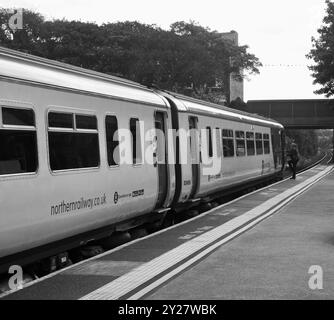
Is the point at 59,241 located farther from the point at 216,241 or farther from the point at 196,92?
the point at 196,92

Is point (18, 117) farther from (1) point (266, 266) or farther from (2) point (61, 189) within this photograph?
(1) point (266, 266)

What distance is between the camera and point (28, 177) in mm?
6359

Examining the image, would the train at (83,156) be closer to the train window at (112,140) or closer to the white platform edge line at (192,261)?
the train window at (112,140)

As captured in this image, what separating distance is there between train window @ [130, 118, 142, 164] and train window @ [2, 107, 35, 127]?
10.4ft

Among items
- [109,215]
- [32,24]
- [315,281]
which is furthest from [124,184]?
[32,24]

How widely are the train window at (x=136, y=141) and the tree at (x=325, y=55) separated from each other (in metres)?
36.4

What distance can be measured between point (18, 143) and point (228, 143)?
426 inches

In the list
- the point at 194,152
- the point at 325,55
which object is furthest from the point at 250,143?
the point at 325,55

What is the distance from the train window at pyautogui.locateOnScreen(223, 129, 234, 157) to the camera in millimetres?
16058

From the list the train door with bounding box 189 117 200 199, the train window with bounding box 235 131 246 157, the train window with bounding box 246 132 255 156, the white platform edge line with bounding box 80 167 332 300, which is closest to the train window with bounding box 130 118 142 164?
the white platform edge line with bounding box 80 167 332 300

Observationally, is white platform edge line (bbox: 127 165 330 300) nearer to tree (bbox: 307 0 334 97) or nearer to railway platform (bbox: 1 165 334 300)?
railway platform (bbox: 1 165 334 300)

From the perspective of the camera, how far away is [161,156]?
11.0m

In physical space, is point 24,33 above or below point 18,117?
above

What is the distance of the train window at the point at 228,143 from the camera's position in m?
16.1
